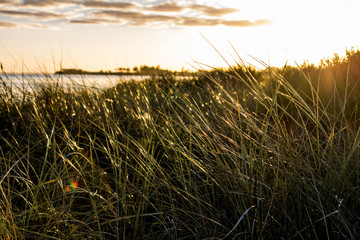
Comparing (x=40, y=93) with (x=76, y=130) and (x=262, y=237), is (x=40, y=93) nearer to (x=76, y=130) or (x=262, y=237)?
(x=76, y=130)

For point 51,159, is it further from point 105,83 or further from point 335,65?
point 335,65

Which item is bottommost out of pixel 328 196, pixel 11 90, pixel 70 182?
pixel 70 182

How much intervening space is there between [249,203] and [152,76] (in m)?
7.16

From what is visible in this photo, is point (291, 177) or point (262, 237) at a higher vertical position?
point (291, 177)

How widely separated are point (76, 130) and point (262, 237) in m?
2.66

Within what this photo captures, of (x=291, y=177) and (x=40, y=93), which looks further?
(x=40, y=93)

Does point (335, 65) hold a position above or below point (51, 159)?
above

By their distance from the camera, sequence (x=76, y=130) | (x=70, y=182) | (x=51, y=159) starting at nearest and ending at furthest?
(x=70, y=182)
(x=51, y=159)
(x=76, y=130)

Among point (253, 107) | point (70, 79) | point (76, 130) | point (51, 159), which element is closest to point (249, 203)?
point (51, 159)

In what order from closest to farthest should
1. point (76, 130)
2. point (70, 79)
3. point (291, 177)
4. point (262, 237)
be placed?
point (262, 237) < point (291, 177) < point (76, 130) < point (70, 79)

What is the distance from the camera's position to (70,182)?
265cm

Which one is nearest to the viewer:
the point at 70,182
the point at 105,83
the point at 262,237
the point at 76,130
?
the point at 262,237

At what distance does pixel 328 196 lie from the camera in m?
1.79

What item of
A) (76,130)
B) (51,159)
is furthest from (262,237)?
(76,130)
